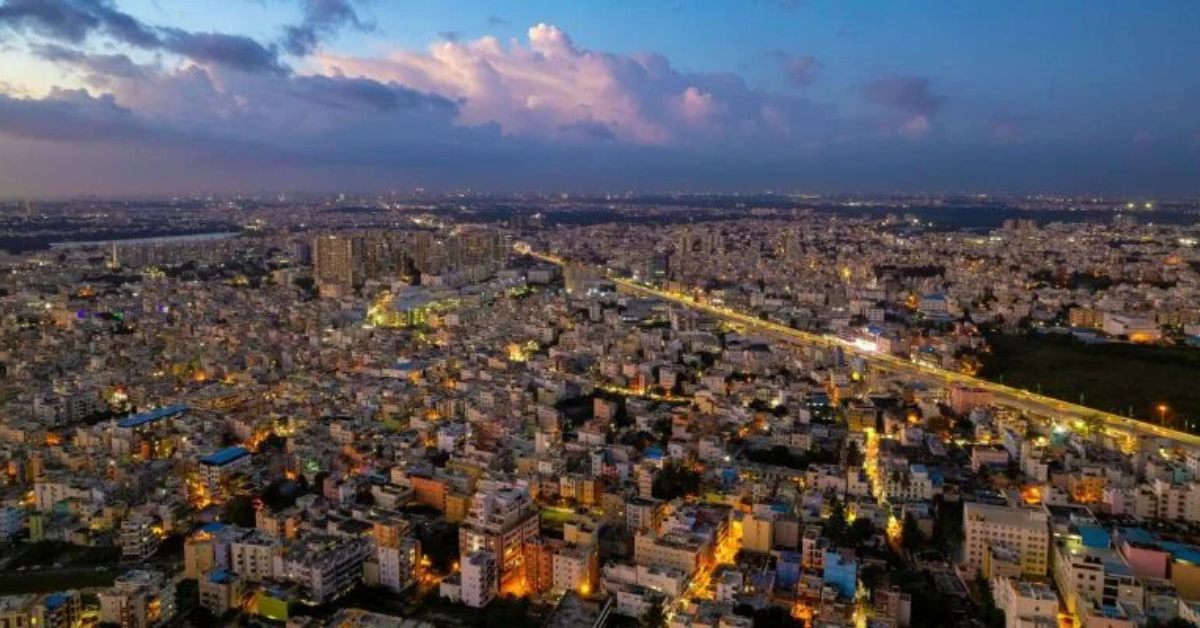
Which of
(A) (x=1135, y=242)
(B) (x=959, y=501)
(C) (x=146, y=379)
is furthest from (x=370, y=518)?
(A) (x=1135, y=242)

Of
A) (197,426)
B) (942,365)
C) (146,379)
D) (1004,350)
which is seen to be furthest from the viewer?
(1004,350)

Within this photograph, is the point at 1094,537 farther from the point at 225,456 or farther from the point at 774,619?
the point at 225,456

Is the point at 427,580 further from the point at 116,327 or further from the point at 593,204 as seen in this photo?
the point at 593,204

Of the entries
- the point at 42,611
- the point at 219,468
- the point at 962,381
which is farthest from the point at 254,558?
the point at 962,381

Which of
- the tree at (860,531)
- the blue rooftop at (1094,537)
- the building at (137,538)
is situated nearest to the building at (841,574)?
the tree at (860,531)

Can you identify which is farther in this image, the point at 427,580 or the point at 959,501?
the point at 959,501

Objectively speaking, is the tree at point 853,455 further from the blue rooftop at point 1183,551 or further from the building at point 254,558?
the building at point 254,558
